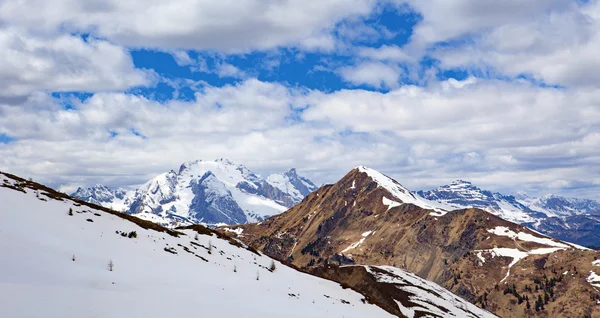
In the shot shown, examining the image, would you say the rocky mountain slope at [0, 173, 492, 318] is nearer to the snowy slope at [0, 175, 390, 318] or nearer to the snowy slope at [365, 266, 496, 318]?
the snowy slope at [0, 175, 390, 318]

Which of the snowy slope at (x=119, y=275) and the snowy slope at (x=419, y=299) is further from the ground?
the snowy slope at (x=119, y=275)

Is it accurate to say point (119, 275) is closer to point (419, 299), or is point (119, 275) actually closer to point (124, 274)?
point (124, 274)

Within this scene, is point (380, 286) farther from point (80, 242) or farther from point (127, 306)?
point (127, 306)

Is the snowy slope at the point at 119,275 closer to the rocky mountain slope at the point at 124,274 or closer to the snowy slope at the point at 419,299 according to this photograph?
the rocky mountain slope at the point at 124,274

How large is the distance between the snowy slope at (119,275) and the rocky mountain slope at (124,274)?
0.08 metres

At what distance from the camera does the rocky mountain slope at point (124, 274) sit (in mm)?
20906

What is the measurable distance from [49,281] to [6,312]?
24.0 feet

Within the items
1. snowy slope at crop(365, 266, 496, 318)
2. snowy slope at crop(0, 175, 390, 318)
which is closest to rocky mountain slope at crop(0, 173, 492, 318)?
snowy slope at crop(0, 175, 390, 318)

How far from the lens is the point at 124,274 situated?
30.6 m

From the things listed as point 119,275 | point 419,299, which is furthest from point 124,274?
point 419,299

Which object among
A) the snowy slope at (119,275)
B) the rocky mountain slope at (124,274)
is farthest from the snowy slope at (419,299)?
the snowy slope at (119,275)

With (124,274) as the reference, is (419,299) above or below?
below

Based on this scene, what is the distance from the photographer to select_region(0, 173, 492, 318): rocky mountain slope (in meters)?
20.9

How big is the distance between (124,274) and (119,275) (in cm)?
94
